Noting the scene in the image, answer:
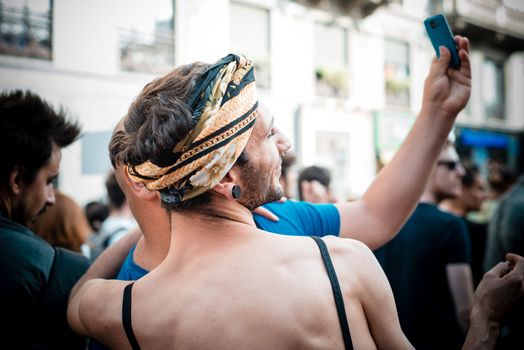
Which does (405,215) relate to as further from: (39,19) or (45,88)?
(45,88)

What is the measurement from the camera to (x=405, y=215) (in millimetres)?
1622

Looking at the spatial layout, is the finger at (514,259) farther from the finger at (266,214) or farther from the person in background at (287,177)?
the person in background at (287,177)

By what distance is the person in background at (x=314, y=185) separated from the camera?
3498 millimetres

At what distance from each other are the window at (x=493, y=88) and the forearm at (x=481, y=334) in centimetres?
1364

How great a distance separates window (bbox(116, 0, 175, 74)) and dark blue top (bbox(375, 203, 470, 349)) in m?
2.03

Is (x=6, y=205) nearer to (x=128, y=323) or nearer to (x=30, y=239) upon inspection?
(x=30, y=239)

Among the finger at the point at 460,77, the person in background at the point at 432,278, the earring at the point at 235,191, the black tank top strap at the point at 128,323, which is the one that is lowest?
the person in background at the point at 432,278

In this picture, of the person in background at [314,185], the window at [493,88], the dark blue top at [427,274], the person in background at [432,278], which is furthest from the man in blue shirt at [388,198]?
the window at [493,88]

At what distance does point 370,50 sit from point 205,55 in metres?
9.15

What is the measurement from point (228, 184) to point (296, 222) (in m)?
0.43

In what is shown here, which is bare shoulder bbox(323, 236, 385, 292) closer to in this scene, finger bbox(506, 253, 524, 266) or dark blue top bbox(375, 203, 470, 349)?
finger bbox(506, 253, 524, 266)

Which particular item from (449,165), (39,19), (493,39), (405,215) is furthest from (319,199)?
(493,39)

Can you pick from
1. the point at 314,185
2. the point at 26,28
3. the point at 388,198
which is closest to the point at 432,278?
the point at 314,185

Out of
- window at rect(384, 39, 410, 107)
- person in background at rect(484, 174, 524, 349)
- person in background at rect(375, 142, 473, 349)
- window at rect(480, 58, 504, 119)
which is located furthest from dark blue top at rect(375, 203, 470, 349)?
window at rect(480, 58, 504, 119)
